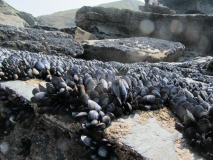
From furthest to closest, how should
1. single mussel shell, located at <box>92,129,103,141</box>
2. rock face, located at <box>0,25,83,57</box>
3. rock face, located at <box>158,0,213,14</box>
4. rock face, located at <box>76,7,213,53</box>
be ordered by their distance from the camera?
rock face, located at <box>158,0,213,14</box>, rock face, located at <box>76,7,213,53</box>, rock face, located at <box>0,25,83,57</box>, single mussel shell, located at <box>92,129,103,141</box>

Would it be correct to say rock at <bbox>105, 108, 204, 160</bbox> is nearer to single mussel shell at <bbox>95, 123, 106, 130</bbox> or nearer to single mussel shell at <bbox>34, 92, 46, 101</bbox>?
single mussel shell at <bbox>95, 123, 106, 130</bbox>

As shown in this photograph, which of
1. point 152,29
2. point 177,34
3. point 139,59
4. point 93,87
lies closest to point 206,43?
point 177,34

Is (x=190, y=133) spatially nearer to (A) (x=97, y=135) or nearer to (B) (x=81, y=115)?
(A) (x=97, y=135)

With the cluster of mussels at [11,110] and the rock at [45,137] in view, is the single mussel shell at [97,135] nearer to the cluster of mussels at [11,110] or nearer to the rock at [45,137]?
the rock at [45,137]

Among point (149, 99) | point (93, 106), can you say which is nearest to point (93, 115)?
point (93, 106)

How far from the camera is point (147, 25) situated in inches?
430

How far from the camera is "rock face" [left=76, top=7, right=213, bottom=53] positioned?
1010 cm

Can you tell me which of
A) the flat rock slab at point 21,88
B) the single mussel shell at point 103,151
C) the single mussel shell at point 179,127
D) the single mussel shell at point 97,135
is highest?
the single mussel shell at point 97,135

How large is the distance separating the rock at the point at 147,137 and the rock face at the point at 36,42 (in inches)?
159

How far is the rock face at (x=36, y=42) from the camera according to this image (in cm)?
502

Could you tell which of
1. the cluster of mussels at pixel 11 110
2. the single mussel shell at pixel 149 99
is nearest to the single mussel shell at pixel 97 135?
the single mussel shell at pixel 149 99

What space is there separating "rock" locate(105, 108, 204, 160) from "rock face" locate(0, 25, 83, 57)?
4.03 meters

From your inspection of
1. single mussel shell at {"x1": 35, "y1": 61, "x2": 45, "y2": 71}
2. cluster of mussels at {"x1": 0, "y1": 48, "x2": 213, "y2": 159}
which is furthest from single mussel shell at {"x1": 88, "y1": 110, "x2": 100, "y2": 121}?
single mussel shell at {"x1": 35, "y1": 61, "x2": 45, "y2": 71}

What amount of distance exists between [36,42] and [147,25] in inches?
268
